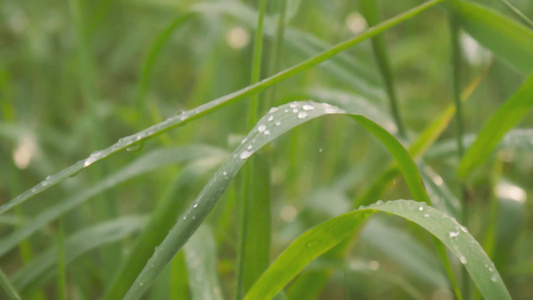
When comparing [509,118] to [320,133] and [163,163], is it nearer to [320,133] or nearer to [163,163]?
[163,163]

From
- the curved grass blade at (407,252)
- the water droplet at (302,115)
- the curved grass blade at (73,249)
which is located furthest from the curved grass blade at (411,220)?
the curved grass blade at (407,252)

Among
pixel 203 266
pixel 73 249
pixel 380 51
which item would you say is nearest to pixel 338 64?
pixel 380 51

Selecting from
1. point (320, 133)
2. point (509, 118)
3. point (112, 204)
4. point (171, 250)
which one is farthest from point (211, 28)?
point (171, 250)

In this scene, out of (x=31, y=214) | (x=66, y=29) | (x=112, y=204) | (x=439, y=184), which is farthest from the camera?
(x=66, y=29)

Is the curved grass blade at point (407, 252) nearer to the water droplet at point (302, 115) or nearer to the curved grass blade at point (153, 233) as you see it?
the curved grass blade at point (153, 233)

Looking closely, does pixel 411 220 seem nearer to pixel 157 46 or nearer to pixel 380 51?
pixel 380 51

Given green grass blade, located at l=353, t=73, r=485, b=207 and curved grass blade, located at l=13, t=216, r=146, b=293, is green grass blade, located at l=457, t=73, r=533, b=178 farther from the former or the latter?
curved grass blade, located at l=13, t=216, r=146, b=293
